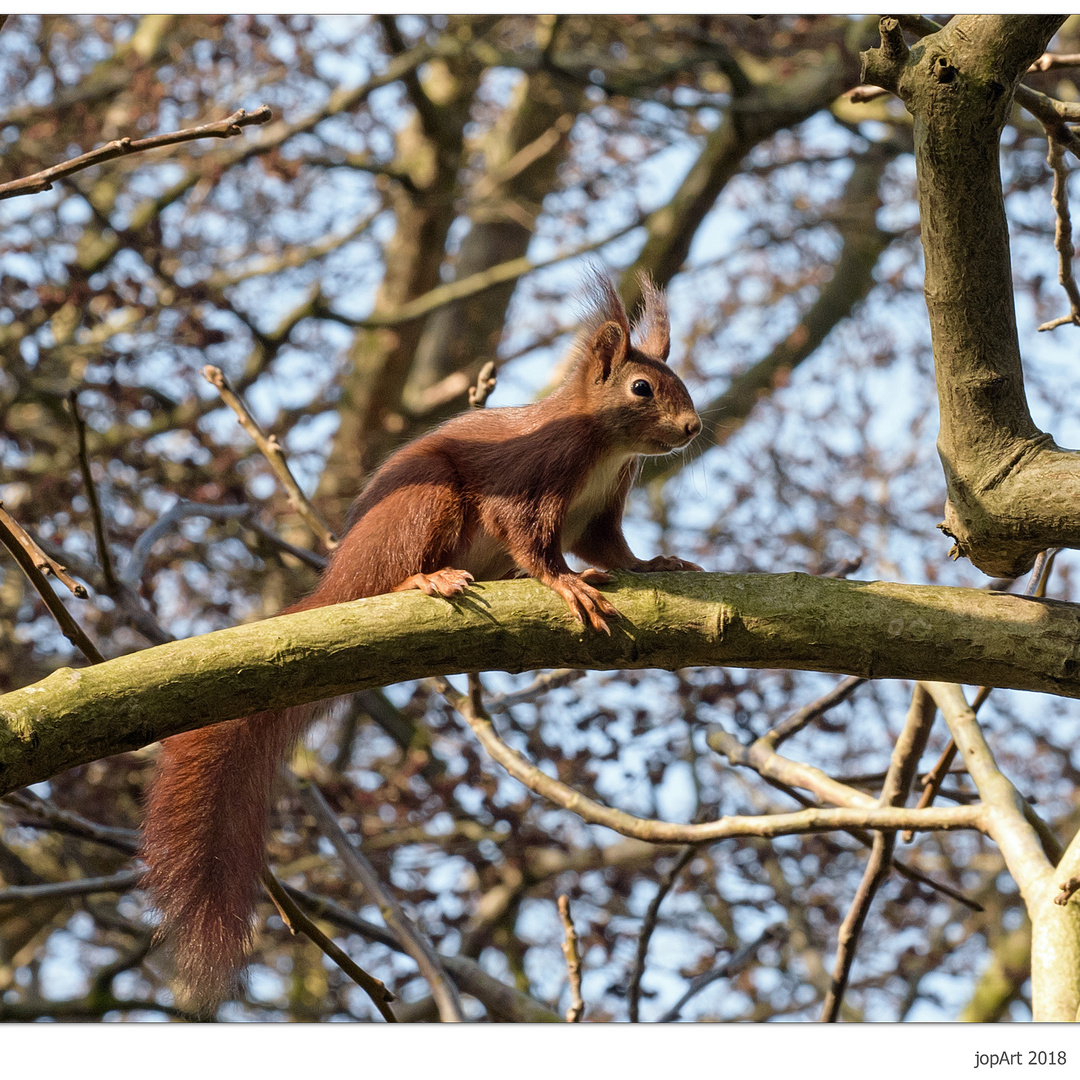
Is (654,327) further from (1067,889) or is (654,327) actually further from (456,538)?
(1067,889)

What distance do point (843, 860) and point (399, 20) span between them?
199 inches

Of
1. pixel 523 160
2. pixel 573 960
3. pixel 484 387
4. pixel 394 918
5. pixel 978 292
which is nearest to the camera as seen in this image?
pixel 978 292

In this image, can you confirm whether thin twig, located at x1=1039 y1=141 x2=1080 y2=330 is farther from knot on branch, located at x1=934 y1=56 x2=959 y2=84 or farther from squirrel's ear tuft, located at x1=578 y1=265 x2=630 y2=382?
squirrel's ear tuft, located at x1=578 y1=265 x2=630 y2=382

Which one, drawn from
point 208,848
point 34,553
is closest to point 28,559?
point 34,553

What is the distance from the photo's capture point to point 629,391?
3.01 m

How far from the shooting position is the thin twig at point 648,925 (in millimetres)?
2941

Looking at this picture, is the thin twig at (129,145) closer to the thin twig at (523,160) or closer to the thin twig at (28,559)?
the thin twig at (28,559)

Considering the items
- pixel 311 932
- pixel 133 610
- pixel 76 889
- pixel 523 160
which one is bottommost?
pixel 311 932

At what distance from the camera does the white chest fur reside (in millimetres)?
2992

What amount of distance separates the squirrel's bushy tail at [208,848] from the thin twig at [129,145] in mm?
1082

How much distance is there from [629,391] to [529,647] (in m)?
1.15

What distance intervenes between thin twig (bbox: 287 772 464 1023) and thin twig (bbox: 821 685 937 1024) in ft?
3.07

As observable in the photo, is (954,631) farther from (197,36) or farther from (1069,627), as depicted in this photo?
(197,36)

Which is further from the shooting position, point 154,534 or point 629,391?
point 629,391
